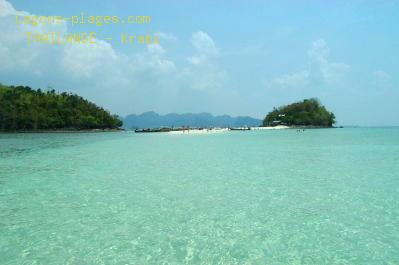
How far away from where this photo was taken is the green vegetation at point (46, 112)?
447 ft

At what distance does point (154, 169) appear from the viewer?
87.1 ft

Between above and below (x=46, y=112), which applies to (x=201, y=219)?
below

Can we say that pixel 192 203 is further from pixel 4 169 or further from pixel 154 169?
pixel 4 169

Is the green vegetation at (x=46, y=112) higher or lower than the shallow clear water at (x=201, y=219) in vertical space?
higher

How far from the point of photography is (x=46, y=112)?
150 metres

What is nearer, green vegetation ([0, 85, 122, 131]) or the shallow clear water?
the shallow clear water

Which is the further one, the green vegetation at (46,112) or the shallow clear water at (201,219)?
the green vegetation at (46,112)

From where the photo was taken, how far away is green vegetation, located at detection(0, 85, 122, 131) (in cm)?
13625

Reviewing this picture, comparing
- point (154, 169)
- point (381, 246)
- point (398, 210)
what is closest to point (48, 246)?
point (381, 246)

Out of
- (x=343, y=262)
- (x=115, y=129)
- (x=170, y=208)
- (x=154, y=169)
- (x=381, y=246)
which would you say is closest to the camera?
(x=343, y=262)

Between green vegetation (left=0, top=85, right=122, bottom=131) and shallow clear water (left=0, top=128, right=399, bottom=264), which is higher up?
green vegetation (left=0, top=85, right=122, bottom=131)

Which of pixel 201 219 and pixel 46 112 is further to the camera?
pixel 46 112

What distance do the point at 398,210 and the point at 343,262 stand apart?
603cm

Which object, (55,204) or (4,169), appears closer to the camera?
(55,204)
